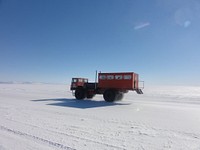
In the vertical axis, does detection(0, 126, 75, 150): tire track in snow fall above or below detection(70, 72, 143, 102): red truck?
below

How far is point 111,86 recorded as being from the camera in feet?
58.7

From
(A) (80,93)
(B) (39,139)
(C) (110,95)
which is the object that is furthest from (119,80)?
(B) (39,139)

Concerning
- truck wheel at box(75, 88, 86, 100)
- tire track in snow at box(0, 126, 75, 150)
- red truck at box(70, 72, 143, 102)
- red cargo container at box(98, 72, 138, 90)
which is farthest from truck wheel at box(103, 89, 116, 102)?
tire track in snow at box(0, 126, 75, 150)

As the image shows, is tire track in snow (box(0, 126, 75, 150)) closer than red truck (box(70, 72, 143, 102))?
Yes

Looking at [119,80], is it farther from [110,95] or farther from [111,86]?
[110,95]

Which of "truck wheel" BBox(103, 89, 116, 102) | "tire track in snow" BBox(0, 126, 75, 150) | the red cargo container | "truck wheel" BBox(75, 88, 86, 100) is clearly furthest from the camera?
"truck wheel" BBox(75, 88, 86, 100)

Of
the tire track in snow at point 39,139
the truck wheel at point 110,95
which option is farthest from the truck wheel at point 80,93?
the tire track in snow at point 39,139

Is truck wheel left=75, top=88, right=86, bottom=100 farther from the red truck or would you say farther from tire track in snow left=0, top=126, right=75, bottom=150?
tire track in snow left=0, top=126, right=75, bottom=150

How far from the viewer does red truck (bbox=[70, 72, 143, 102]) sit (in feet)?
56.2

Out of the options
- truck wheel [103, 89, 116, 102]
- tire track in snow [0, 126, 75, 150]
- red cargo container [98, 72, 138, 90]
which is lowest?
tire track in snow [0, 126, 75, 150]

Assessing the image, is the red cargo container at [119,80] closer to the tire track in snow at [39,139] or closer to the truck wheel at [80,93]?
the truck wheel at [80,93]

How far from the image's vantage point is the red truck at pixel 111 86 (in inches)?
675

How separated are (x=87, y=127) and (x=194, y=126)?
4198 mm

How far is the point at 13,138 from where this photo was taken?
5660 mm
